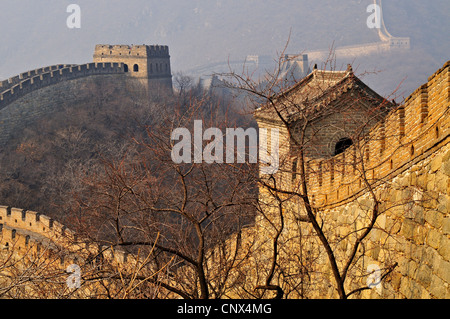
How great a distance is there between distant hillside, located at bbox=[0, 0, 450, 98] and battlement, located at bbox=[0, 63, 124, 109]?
80010mm

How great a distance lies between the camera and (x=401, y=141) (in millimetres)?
6633

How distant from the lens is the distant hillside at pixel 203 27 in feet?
427

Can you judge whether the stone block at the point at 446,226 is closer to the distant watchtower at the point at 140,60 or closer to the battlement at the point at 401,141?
the battlement at the point at 401,141

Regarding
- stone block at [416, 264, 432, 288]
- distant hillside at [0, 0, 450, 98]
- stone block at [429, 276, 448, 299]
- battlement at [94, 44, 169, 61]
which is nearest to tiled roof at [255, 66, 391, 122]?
stone block at [416, 264, 432, 288]

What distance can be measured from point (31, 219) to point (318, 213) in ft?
38.7

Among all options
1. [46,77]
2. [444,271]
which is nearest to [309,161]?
[444,271]

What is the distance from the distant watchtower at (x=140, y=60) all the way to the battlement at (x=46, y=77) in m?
1.24

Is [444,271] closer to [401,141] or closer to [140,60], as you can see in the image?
[401,141]

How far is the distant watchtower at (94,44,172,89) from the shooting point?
152 feet

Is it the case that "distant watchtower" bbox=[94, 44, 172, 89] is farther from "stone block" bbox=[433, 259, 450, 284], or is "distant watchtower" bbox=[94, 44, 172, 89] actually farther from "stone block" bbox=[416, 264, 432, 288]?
"stone block" bbox=[433, 259, 450, 284]

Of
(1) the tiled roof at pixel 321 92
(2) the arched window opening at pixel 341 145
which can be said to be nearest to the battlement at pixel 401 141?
(1) the tiled roof at pixel 321 92

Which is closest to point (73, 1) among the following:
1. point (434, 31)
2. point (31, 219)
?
point (434, 31)
